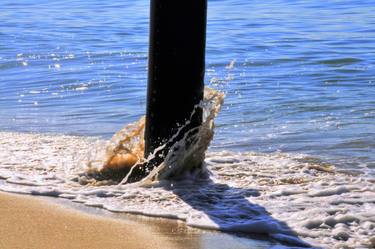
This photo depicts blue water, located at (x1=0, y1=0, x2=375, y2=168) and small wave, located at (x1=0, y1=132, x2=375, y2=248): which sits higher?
blue water, located at (x1=0, y1=0, x2=375, y2=168)

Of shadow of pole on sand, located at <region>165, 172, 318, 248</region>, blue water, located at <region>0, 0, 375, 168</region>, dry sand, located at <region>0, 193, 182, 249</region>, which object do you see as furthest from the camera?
blue water, located at <region>0, 0, 375, 168</region>

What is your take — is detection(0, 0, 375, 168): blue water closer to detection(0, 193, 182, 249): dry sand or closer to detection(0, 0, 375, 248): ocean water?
detection(0, 0, 375, 248): ocean water

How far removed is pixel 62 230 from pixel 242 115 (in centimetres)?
394

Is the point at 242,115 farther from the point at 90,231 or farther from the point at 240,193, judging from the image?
the point at 90,231

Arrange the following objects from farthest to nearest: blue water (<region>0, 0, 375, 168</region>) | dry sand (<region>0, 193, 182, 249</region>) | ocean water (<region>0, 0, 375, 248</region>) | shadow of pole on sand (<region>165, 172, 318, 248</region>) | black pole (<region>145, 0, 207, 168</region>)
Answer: blue water (<region>0, 0, 375, 168</region>), black pole (<region>145, 0, 207, 168</region>), ocean water (<region>0, 0, 375, 248</region>), shadow of pole on sand (<region>165, 172, 318, 248</region>), dry sand (<region>0, 193, 182, 249</region>)

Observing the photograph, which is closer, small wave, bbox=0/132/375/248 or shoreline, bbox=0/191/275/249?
shoreline, bbox=0/191/275/249

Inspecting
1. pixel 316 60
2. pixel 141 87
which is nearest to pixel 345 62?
pixel 316 60

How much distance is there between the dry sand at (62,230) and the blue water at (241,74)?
7.59 ft

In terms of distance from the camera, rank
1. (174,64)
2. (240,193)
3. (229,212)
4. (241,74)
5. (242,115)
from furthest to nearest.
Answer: (241,74)
(242,115)
(174,64)
(240,193)
(229,212)

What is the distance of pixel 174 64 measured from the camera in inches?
231

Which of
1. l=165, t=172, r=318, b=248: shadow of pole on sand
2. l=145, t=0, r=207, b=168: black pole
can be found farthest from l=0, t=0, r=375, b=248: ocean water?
l=145, t=0, r=207, b=168: black pole

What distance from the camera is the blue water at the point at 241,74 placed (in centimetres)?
799

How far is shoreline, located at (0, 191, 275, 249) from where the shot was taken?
4719 millimetres

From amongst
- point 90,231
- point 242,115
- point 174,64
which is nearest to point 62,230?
point 90,231
